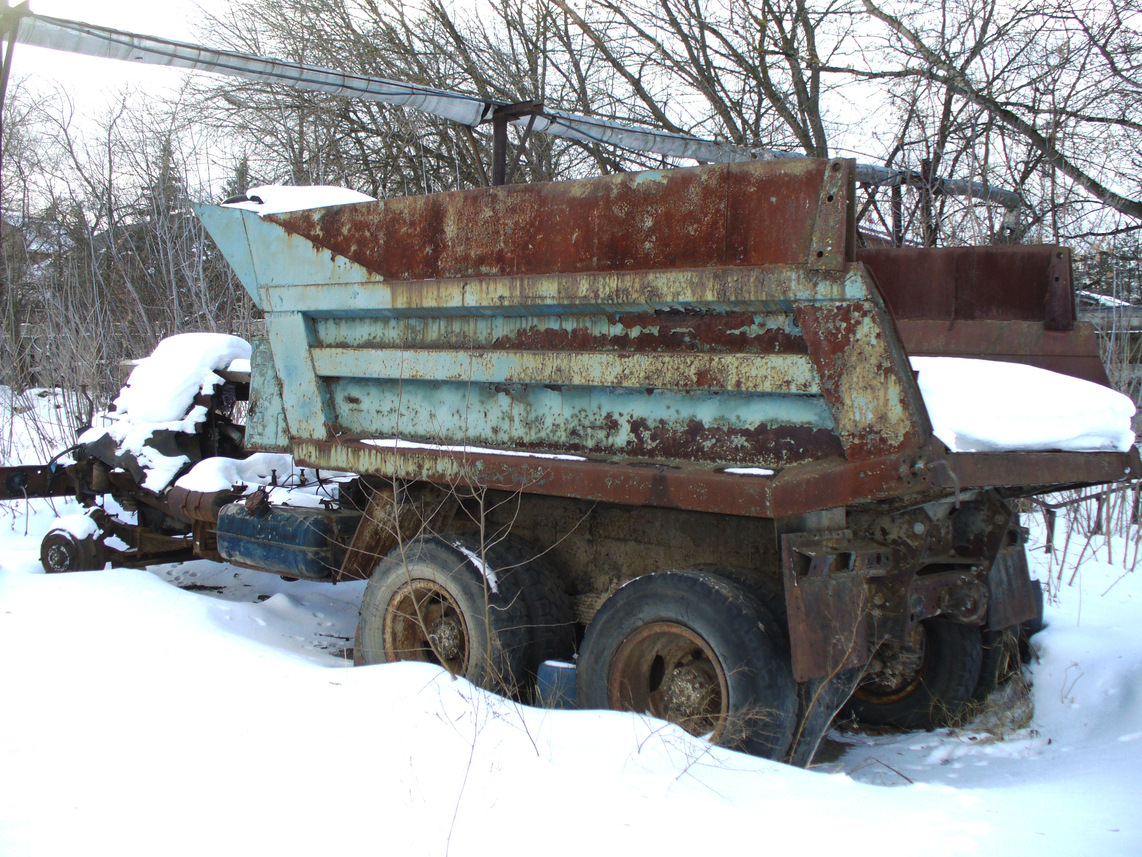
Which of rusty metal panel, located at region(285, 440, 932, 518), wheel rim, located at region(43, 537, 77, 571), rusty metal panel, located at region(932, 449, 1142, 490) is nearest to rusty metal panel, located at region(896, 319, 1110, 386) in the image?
rusty metal panel, located at region(932, 449, 1142, 490)

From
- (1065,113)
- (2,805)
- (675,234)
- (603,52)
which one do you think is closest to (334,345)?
(675,234)

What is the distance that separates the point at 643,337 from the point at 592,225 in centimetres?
47

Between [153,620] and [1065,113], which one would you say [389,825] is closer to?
[153,620]

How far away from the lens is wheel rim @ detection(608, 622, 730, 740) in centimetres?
285

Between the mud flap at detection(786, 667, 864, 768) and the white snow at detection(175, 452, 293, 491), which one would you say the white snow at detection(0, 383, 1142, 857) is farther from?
the white snow at detection(175, 452, 293, 491)

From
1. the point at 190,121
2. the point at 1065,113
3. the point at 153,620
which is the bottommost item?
the point at 153,620

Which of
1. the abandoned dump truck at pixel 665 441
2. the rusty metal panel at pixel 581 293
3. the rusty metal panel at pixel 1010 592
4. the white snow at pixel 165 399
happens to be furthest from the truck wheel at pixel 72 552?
the rusty metal panel at pixel 1010 592

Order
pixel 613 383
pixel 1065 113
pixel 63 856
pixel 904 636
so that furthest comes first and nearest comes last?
pixel 1065 113, pixel 613 383, pixel 904 636, pixel 63 856

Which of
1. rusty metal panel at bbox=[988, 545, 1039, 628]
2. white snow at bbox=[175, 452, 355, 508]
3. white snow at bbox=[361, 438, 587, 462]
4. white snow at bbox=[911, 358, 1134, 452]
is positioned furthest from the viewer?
white snow at bbox=[175, 452, 355, 508]

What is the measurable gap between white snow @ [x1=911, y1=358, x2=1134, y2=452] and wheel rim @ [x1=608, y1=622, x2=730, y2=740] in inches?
40.9

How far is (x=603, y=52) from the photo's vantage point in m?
12.6

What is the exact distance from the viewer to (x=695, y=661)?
2992 mm

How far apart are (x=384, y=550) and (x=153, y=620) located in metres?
1.04

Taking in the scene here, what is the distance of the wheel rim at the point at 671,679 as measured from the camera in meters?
2.85
